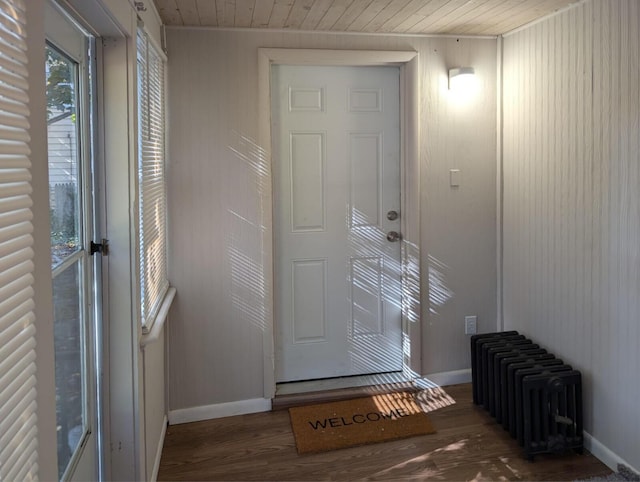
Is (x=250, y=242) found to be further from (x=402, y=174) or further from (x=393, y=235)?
(x=402, y=174)

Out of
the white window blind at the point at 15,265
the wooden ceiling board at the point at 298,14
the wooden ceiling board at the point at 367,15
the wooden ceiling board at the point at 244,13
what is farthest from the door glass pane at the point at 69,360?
the wooden ceiling board at the point at 367,15

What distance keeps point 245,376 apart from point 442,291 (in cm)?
128

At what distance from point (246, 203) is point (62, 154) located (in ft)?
4.45

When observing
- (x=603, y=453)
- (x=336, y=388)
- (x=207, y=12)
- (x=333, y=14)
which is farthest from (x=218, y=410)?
(x=333, y=14)

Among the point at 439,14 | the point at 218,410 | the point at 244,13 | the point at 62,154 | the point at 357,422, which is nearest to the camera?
the point at 62,154

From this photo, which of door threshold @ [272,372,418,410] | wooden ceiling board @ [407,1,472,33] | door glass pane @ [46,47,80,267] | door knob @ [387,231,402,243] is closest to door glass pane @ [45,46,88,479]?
door glass pane @ [46,47,80,267]

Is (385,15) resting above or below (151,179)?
above

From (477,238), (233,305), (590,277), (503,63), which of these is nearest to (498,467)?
(590,277)

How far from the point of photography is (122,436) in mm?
1868

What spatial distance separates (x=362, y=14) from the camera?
2531 millimetres

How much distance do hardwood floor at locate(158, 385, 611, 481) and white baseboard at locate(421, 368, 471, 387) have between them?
36 cm

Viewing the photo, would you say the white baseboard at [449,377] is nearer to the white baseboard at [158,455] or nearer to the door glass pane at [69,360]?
the white baseboard at [158,455]

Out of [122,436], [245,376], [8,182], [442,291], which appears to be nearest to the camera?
[8,182]

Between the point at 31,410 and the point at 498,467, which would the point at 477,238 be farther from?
the point at 31,410
